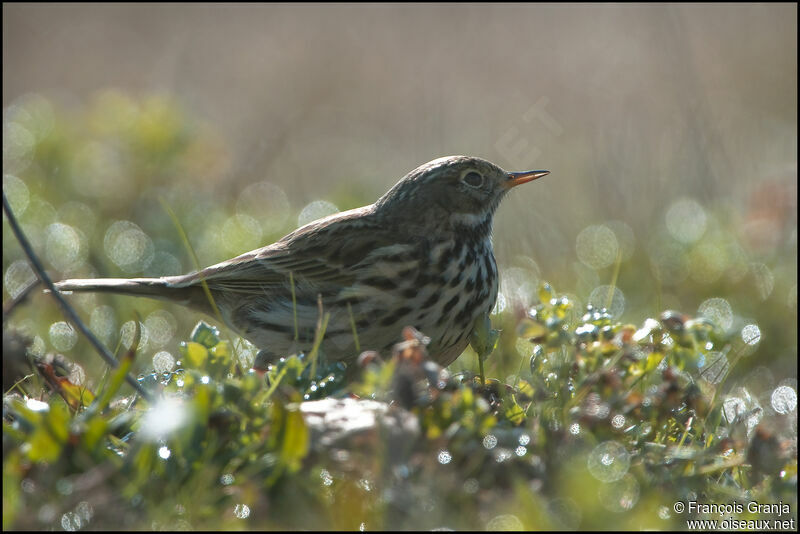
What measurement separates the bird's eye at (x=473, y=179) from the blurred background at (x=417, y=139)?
0.68 m

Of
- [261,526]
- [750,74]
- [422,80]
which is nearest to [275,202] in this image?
[422,80]

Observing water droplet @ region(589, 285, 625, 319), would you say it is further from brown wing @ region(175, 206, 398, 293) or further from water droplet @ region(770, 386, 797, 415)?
brown wing @ region(175, 206, 398, 293)

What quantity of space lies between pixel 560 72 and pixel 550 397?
11.6m

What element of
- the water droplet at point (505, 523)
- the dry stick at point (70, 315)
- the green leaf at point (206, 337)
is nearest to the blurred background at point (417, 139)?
the green leaf at point (206, 337)

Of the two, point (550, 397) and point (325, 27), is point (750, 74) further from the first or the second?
point (550, 397)

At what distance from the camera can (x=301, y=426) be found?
3066 millimetres

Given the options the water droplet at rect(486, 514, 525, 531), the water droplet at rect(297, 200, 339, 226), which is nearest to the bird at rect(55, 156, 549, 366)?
the water droplet at rect(486, 514, 525, 531)

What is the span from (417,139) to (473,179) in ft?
16.1

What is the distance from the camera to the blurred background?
7359 millimetres

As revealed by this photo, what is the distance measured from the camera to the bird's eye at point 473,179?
18.3 feet

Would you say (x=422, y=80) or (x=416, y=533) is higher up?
(x=422, y=80)

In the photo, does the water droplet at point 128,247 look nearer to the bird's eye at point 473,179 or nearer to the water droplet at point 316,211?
the water droplet at point 316,211

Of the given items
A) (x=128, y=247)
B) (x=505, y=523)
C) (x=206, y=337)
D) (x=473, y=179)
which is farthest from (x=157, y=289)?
(x=505, y=523)

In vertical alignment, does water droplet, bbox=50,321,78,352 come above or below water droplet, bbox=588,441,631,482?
below
